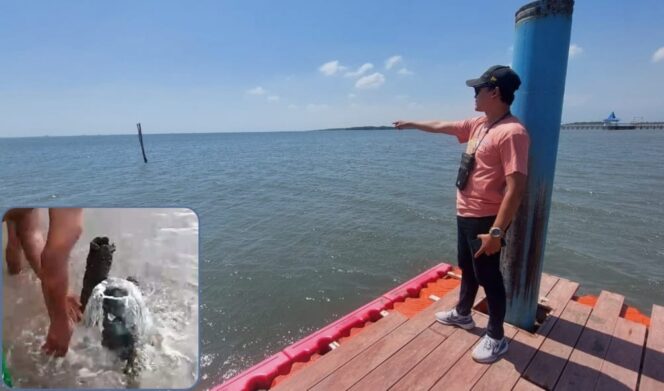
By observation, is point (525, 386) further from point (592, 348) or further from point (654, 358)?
point (654, 358)

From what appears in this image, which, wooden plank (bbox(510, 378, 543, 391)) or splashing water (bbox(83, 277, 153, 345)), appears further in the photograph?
wooden plank (bbox(510, 378, 543, 391))

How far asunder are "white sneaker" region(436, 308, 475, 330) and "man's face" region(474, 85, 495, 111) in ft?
5.98

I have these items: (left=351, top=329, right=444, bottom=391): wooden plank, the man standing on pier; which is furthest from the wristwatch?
(left=351, top=329, right=444, bottom=391): wooden plank

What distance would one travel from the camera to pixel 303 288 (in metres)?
6.95

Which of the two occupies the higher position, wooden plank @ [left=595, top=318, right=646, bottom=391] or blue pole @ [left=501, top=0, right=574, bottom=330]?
blue pole @ [left=501, top=0, right=574, bottom=330]

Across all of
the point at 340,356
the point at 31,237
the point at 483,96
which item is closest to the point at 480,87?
the point at 483,96

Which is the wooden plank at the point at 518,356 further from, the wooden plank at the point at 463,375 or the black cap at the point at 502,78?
the black cap at the point at 502,78

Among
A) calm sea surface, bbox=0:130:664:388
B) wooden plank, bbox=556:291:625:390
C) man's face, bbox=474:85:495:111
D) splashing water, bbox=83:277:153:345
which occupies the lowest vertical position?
calm sea surface, bbox=0:130:664:388

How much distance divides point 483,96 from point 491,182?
0.63 meters

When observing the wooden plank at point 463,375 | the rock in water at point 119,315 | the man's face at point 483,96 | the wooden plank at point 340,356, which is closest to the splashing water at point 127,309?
the rock in water at point 119,315

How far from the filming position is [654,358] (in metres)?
2.79

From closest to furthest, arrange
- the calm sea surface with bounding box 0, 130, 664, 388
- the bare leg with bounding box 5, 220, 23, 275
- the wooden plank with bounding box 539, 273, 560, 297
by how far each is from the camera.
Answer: the bare leg with bounding box 5, 220, 23, 275, the wooden plank with bounding box 539, 273, 560, 297, the calm sea surface with bounding box 0, 130, 664, 388

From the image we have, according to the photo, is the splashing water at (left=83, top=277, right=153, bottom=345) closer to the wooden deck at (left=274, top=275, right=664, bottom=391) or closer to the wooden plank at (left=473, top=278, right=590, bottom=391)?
the wooden deck at (left=274, top=275, right=664, bottom=391)

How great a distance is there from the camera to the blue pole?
2.58 meters
